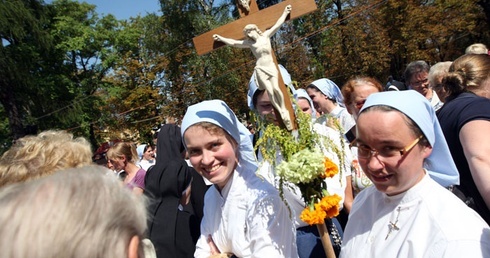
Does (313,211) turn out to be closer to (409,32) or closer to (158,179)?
(158,179)

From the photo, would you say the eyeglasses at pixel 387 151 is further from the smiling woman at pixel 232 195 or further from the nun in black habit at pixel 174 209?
the nun in black habit at pixel 174 209

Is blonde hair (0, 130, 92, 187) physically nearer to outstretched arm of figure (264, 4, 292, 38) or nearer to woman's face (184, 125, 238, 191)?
woman's face (184, 125, 238, 191)

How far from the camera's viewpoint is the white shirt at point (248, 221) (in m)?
2.46

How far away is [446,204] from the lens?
5.93ft

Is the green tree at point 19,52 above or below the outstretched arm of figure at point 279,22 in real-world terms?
above

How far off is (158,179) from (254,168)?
873mm

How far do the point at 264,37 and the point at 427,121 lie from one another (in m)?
1.40

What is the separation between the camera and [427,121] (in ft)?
6.51

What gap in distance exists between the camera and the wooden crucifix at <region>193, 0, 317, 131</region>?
2.77 metres

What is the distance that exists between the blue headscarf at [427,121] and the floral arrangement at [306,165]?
384 mm

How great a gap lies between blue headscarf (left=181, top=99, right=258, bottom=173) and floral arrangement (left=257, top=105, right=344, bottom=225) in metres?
0.39

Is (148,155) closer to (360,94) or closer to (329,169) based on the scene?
(360,94)

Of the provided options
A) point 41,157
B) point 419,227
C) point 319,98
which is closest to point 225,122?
point 41,157

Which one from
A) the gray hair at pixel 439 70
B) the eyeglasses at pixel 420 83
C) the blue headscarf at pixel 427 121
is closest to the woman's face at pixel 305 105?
the gray hair at pixel 439 70
